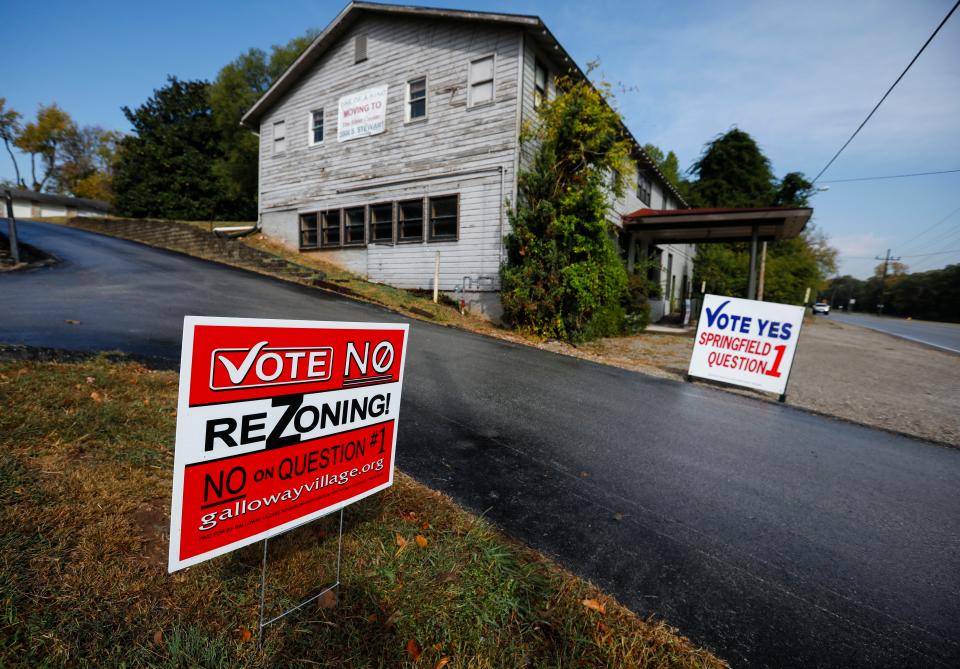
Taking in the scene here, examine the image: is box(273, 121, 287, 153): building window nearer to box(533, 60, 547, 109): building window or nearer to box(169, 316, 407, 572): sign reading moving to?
box(533, 60, 547, 109): building window

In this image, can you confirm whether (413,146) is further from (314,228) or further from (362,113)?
(314,228)

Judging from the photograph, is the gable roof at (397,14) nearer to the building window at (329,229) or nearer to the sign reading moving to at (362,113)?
the sign reading moving to at (362,113)

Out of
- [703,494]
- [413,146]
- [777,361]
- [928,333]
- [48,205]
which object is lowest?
[928,333]

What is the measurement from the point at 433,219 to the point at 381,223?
2359 mm

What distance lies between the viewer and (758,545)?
2.72m

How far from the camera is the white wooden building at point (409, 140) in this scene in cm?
1258

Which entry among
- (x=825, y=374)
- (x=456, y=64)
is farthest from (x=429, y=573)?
(x=456, y=64)

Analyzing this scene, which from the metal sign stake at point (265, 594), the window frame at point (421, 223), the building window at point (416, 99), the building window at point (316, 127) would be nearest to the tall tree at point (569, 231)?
the window frame at point (421, 223)

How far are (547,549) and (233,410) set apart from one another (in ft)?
6.09

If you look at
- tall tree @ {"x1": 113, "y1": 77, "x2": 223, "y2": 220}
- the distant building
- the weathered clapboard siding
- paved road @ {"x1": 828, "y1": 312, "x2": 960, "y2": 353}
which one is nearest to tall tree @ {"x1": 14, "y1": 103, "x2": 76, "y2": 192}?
the distant building

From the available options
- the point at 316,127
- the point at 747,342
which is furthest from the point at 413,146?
the point at 747,342

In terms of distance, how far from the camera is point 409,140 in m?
14.5

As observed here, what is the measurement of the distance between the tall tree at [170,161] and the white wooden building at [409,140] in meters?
17.0

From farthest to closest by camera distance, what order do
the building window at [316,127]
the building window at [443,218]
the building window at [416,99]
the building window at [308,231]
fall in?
the building window at [308,231], the building window at [316,127], the building window at [416,99], the building window at [443,218]
